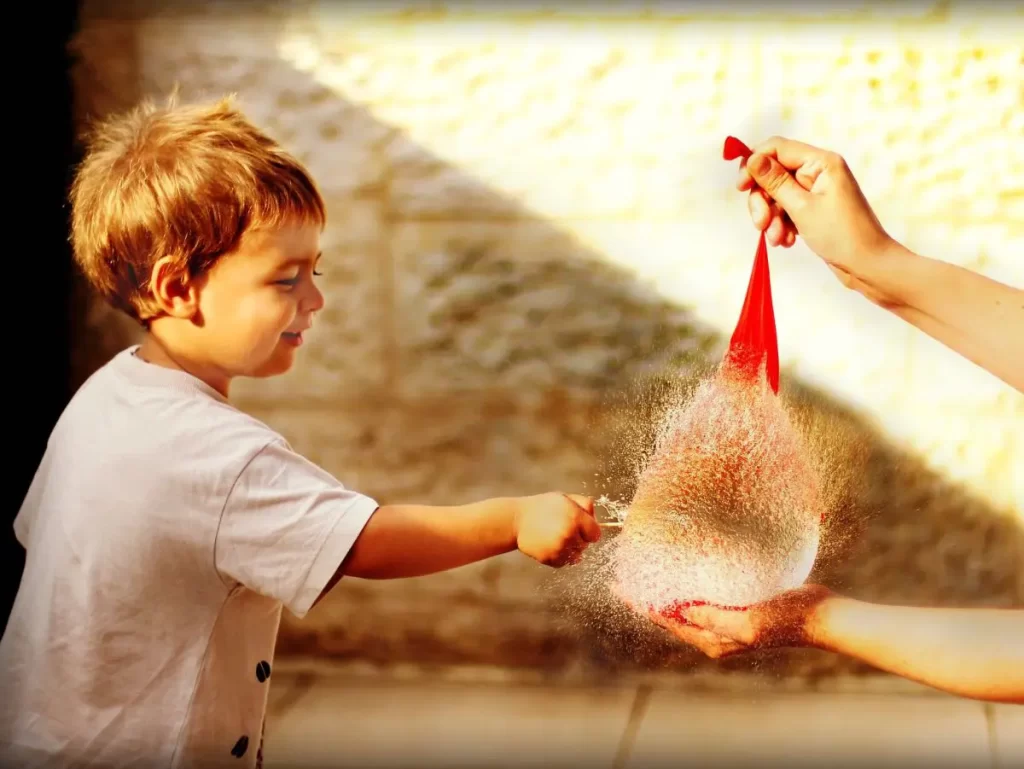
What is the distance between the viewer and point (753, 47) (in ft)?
4.78

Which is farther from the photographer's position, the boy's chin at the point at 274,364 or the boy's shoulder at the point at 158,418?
the boy's chin at the point at 274,364

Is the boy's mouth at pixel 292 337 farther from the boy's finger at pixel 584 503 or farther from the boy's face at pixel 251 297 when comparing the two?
the boy's finger at pixel 584 503

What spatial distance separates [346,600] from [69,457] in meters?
0.71

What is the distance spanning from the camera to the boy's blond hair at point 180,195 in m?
1.00

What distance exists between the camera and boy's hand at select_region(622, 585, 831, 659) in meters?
1.10

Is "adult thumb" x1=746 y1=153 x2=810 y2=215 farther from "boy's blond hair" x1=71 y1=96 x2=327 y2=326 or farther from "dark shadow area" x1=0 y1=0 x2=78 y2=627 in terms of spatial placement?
"dark shadow area" x1=0 y1=0 x2=78 y2=627

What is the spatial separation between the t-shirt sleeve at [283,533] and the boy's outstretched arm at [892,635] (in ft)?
1.28

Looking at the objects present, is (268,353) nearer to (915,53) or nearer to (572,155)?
(572,155)

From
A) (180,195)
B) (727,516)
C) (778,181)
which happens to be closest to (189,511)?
(180,195)

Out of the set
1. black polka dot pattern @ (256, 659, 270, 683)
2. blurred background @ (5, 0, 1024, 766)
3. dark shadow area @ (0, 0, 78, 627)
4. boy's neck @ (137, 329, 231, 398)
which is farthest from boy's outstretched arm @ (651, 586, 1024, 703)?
dark shadow area @ (0, 0, 78, 627)

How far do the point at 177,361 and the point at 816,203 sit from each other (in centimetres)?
60

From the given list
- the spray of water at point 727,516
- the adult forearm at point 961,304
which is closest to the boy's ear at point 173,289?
the spray of water at point 727,516

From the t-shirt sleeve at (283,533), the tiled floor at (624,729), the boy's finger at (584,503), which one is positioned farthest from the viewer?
the tiled floor at (624,729)

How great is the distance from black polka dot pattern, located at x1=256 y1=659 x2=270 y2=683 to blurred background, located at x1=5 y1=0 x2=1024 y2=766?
1.63ft
